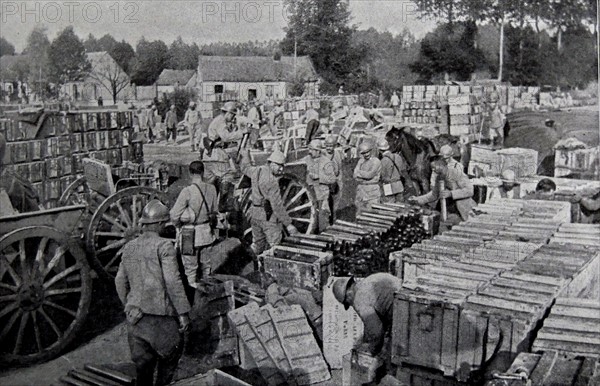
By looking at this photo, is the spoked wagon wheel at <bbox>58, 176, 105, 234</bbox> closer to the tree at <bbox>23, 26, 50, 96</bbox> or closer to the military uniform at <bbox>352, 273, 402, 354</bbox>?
the tree at <bbox>23, 26, 50, 96</bbox>

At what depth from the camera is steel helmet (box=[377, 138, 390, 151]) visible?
30.7ft

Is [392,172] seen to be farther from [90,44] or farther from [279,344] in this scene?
[90,44]

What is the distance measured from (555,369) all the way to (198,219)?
3617 mm

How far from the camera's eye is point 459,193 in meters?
8.85

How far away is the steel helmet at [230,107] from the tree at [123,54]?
44.1 inches

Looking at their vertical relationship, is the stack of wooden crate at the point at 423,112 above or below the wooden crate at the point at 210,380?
above

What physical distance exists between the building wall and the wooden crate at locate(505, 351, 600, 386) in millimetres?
3640

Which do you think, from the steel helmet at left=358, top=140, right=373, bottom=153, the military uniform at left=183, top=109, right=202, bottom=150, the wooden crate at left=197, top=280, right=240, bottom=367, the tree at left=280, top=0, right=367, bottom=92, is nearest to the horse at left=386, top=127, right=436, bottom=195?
the steel helmet at left=358, top=140, right=373, bottom=153

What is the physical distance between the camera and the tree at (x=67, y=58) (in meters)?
5.48

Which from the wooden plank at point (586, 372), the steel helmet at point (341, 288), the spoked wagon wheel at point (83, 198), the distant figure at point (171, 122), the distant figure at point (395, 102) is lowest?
the wooden plank at point (586, 372)

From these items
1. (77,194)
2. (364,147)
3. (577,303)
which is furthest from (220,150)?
(577,303)

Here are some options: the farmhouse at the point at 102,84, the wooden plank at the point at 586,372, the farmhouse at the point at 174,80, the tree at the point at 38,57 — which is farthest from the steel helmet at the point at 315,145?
the wooden plank at the point at 586,372

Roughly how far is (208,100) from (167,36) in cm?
89

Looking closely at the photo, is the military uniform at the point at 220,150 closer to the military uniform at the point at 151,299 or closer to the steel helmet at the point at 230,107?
the steel helmet at the point at 230,107
